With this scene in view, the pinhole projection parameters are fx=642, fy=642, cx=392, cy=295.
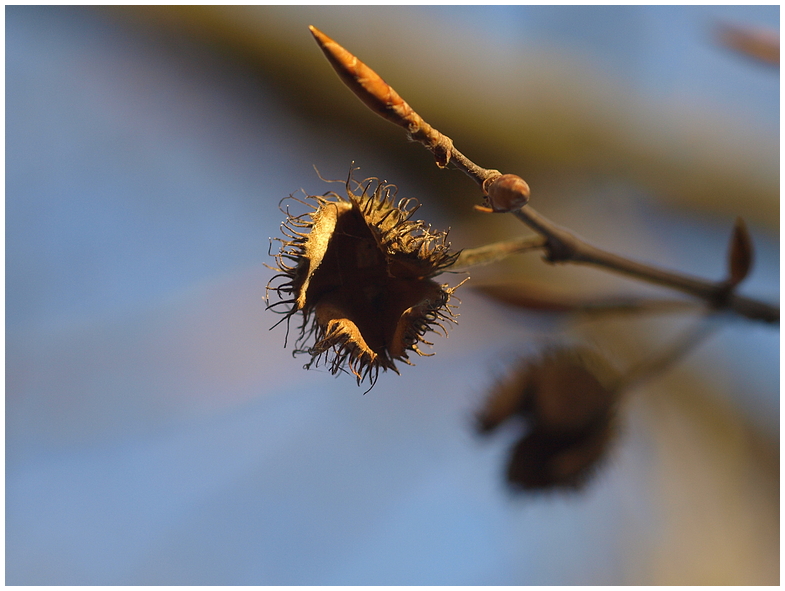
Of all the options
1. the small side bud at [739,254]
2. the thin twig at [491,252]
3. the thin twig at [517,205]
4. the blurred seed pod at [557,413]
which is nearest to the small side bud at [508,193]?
the thin twig at [517,205]

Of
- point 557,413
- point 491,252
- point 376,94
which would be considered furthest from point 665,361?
point 376,94

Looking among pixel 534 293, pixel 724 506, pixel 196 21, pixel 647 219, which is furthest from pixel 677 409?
pixel 196 21

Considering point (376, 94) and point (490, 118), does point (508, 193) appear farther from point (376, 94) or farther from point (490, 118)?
point (490, 118)

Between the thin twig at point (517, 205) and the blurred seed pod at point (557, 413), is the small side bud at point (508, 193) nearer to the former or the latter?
the thin twig at point (517, 205)

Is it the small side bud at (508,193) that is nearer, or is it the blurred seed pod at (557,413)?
the small side bud at (508,193)

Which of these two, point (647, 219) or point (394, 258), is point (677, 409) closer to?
point (647, 219)

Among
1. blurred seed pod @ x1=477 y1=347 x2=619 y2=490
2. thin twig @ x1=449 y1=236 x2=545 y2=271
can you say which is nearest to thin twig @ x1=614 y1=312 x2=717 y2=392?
blurred seed pod @ x1=477 y1=347 x2=619 y2=490
